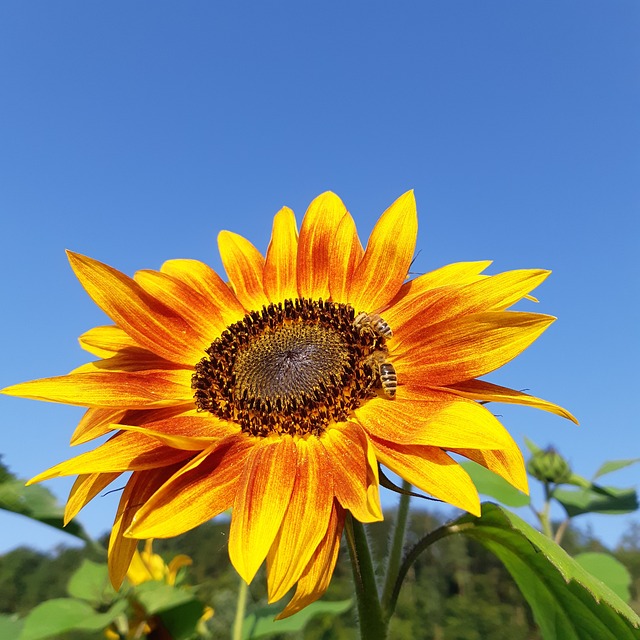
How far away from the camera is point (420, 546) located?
1.79m

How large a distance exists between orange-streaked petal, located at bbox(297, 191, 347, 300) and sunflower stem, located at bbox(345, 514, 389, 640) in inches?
36.9

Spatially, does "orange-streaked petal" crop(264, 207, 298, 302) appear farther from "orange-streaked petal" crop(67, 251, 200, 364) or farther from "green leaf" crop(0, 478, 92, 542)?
"green leaf" crop(0, 478, 92, 542)

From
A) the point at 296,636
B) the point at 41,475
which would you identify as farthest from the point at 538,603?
the point at 296,636

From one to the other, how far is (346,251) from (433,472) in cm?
93

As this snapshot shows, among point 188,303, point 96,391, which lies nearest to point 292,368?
point 188,303

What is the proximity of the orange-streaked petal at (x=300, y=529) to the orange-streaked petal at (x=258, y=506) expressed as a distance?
0.8 inches

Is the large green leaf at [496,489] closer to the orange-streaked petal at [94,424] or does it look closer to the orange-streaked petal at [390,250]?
the orange-streaked petal at [390,250]

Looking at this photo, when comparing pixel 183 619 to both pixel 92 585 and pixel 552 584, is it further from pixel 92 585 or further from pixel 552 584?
pixel 552 584

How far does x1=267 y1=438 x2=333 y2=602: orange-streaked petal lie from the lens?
55.1 inches

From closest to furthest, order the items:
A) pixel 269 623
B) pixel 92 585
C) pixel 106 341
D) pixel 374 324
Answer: pixel 374 324 → pixel 106 341 → pixel 92 585 → pixel 269 623

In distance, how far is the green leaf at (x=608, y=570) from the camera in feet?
9.08

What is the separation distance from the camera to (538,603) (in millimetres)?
1724

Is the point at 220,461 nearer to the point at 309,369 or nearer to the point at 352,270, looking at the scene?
the point at 309,369

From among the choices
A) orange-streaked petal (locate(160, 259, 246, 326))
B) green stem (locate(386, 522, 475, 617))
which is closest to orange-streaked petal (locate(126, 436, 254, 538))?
green stem (locate(386, 522, 475, 617))
